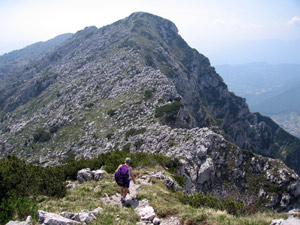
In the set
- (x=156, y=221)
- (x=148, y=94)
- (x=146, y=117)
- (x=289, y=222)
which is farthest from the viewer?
(x=148, y=94)

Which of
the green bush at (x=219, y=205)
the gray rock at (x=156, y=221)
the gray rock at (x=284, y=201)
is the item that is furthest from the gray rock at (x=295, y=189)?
the gray rock at (x=156, y=221)

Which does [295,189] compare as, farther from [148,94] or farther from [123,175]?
[148,94]

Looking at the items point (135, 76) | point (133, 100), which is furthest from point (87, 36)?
point (133, 100)

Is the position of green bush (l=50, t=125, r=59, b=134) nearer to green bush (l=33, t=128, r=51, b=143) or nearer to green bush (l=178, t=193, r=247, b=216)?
green bush (l=33, t=128, r=51, b=143)

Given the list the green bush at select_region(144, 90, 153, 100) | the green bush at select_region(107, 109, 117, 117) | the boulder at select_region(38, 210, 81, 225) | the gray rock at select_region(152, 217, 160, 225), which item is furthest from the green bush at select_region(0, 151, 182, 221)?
the green bush at select_region(144, 90, 153, 100)

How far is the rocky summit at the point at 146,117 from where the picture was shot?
33.2 m

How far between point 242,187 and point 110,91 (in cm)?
5229

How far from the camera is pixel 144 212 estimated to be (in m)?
10.3

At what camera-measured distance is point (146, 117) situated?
51.5 metres

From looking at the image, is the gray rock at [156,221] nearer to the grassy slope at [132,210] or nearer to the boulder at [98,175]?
the grassy slope at [132,210]

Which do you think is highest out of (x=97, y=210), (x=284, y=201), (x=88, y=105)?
(x=88, y=105)

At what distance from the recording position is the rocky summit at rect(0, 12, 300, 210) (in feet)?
109

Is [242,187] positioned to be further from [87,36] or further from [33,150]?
[87,36]

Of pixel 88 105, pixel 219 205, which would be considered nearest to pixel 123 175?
pixel 219 205
